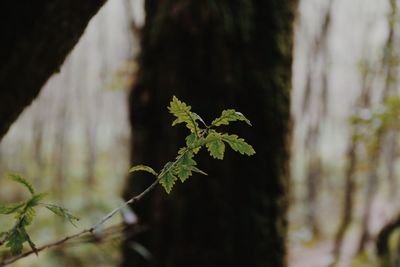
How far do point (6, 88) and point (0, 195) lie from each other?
1703cm

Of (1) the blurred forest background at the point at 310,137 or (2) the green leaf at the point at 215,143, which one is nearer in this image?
(2) the green leaf at the point at 215,143

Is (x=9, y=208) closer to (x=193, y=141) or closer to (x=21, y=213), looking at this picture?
(x=21, y=213)

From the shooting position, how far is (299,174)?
72.1ft

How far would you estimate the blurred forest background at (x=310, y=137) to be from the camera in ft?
19.3

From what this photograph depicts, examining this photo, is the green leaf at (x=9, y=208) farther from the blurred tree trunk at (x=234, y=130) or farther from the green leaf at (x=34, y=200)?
the blurred tree trunk at (x=234, y=130)

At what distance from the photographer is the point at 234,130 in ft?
9.36

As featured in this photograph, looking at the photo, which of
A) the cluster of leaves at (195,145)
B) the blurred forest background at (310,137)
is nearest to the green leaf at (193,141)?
the cluster of leaves at (195,145)

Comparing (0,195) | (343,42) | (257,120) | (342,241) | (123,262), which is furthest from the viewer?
(343,42)

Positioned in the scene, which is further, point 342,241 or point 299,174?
point 299,174

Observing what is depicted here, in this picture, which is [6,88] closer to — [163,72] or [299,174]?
[163,72]

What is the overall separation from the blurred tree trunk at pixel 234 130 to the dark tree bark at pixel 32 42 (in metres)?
1.90

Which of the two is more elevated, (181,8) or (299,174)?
(299,174)

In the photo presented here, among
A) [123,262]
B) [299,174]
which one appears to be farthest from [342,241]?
[299,174]

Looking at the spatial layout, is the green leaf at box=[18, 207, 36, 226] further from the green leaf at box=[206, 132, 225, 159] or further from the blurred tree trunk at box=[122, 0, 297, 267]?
the blurred tree trunk at box=[122, 0, 297, 267]
